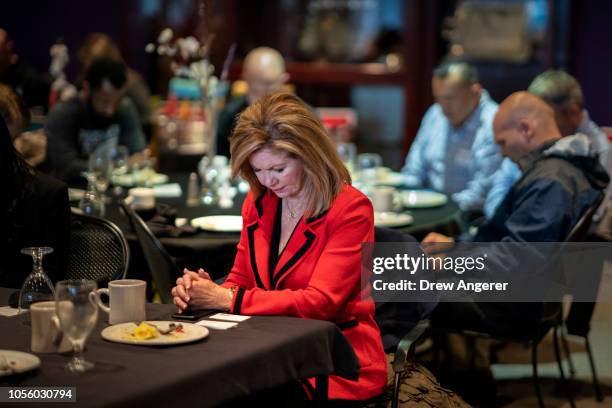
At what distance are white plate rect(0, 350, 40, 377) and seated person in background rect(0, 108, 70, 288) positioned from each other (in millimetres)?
960

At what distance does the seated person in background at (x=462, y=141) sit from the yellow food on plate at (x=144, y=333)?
334 cm

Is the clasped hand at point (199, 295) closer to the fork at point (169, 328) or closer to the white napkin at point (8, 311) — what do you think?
the fork at point (169, 328)

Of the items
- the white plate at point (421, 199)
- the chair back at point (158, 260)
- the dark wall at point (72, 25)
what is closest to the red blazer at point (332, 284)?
the chair back at point (158, 260)

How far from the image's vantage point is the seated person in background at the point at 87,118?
5543 mm

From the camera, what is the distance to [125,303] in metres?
2.44

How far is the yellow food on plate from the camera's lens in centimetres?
227

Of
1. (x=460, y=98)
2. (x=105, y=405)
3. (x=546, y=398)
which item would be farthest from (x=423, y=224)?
(x=105, y=405)

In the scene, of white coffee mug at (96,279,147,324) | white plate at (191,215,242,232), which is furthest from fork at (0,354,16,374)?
white plate at (191,215,242,232)

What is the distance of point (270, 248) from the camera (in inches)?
111

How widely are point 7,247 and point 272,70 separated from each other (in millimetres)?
3044

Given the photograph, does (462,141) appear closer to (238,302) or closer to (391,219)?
(391,219)

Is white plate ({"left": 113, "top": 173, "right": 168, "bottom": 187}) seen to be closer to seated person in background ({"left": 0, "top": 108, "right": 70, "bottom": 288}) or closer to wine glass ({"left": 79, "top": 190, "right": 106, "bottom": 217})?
wine glass ({"left": 79, "top": 190, "right": 106, "bottom": 217})

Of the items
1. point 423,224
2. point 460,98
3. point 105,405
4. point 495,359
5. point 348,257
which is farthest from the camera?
point 460,98

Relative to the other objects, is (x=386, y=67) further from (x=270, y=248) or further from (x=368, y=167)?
(x=270, y=248)
